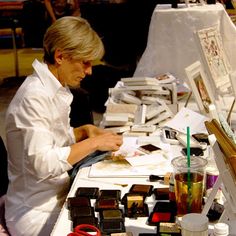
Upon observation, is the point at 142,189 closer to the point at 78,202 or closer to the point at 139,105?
the point at 78,202

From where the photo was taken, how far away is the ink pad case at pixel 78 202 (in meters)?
1.82

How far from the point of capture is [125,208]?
5.92 feet

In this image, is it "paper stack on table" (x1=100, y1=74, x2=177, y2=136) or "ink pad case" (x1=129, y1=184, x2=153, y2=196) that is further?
"paper stack on table" (x1=100, y1=74, x2=177, y2=136)

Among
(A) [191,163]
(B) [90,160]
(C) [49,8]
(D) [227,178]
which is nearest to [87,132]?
(B) [90,160]

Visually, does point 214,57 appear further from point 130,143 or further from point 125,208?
point 125,208

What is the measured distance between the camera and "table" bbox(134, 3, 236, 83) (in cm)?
339

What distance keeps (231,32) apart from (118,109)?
3.22 ft

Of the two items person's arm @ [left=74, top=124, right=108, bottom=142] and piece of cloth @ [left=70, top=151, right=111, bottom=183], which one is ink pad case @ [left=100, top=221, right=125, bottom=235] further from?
person's arm @ [left=74, top=124, right=108, bottom=142]

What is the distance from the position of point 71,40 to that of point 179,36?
1.47 m

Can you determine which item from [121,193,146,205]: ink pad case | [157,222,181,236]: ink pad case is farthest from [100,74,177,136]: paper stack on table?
[157,222,181,236]: ink pad case

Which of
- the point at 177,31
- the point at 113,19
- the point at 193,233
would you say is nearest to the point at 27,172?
the point at 193,233

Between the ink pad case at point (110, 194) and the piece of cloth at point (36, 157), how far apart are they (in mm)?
261

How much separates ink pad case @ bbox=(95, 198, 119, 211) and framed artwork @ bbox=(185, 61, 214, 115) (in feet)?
3.31

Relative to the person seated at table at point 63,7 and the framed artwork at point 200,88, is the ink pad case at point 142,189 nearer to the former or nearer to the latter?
the framed artwork at point 200,88
